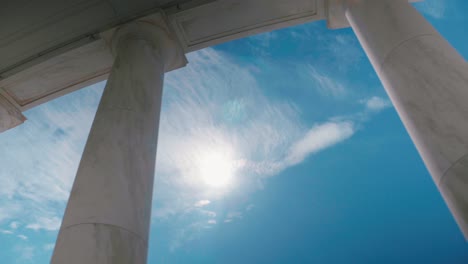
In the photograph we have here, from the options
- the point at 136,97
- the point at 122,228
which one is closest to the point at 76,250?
the point at 122,228

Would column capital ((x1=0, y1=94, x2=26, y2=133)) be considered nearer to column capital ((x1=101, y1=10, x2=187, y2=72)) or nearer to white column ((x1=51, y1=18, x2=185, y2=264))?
column capital ((x1=101, y1=10, x2=187, y2=72))

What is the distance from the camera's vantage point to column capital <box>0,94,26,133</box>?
68.1 metres

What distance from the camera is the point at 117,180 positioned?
100ft

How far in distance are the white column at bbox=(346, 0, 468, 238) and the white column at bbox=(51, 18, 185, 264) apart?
28.8 m

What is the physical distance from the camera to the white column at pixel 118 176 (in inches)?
1020

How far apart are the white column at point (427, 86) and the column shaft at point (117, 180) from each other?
28843 mm

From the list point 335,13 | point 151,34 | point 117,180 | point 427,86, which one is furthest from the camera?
point 151,34

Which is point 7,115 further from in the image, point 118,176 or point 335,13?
point 335,13

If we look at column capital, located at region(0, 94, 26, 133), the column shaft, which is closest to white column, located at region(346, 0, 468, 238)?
the column shaft

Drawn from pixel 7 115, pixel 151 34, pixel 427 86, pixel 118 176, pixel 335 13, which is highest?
pixel 7 115

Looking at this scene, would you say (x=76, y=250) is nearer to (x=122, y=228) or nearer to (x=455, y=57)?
(x=122, y=228)

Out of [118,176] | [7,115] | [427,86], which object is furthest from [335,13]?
[7,115]

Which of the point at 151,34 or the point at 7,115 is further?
the point at 7,115

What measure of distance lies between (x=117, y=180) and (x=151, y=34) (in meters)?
33.5
